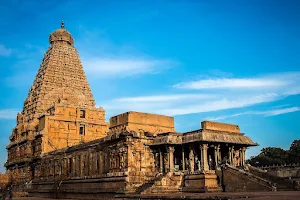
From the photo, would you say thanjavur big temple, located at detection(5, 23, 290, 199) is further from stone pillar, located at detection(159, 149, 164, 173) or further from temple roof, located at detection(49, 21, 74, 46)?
temple roof, located at detection(49, 21, 74, 46)

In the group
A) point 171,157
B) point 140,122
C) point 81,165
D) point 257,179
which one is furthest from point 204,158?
point 81,165

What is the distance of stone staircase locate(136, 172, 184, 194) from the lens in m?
29.6

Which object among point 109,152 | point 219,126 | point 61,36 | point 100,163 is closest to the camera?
point 109,152

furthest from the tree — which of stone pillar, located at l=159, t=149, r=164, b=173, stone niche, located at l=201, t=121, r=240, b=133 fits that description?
stone pillar, located at l=159, t=149, r=164, b=173

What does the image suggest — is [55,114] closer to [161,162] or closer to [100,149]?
[100,149]

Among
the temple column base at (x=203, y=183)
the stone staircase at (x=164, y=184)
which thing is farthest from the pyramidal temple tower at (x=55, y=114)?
the temple column base at (x=203, y=183)

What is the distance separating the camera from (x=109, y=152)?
115ft

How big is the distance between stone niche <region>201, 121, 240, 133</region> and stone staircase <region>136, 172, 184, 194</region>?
18.3 ft

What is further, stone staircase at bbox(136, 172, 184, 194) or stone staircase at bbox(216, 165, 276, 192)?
stone staircase at bbox(136, 172, 184, 194)

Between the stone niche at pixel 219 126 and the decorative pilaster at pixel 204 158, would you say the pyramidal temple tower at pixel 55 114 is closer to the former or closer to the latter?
the stone niche at pixel 219 126

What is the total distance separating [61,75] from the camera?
68188mm

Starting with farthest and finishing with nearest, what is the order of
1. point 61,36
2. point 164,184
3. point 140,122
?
1. point 61,36
2. point 140,122
3. point 164,184

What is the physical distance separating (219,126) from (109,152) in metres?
11.6

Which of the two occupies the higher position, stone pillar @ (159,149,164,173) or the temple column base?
stone pillar @ (159,149,164,173)
